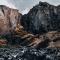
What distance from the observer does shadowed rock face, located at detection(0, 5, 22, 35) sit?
295ft

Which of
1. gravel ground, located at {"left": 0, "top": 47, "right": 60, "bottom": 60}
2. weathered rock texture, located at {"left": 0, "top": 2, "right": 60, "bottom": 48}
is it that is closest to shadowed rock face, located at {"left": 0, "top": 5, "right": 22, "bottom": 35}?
weathered rock texture, located at {"left": 0, "top": 2, "right": 60, "bottom": 48}

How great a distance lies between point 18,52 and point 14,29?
24.2m

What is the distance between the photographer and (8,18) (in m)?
91.7

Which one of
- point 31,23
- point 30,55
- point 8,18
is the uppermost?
point 8,18

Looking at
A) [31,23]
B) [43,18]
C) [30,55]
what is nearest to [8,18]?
[31,23]

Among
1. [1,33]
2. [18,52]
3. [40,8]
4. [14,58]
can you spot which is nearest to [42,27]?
[40,8]

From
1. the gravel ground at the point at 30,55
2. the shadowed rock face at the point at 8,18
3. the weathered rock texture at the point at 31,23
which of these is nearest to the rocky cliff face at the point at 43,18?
the weathered rock texture at the point at 31,23

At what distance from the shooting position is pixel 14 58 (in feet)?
186

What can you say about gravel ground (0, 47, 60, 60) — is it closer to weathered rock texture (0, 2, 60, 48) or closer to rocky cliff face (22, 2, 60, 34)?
weathered rock texture (0, 2, 60, 48)

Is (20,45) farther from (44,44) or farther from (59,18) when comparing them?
(59,18)

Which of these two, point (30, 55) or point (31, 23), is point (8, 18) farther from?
point (30, 55)

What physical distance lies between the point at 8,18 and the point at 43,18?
979 cm

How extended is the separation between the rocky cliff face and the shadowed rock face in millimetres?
3553

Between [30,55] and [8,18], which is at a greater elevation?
[8,18]
